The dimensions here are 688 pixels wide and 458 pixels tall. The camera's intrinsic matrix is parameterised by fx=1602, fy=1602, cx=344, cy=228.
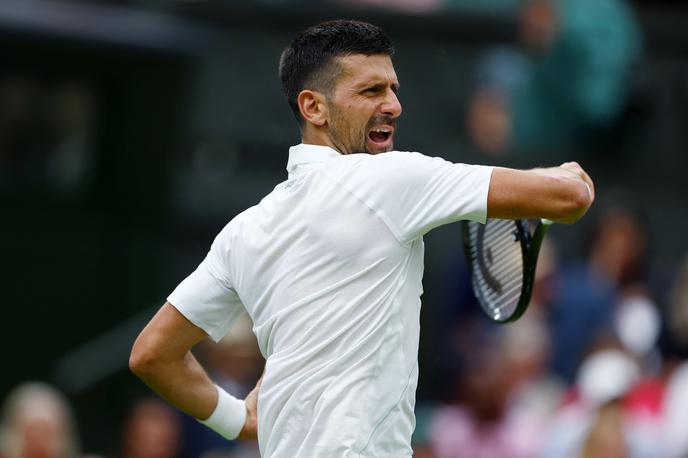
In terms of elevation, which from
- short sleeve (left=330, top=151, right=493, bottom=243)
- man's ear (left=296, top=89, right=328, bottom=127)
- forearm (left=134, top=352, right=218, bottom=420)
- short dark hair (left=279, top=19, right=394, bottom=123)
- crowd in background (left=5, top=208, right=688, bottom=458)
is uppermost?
short dark hair (left=279, top=19, right=394, bottom=123)

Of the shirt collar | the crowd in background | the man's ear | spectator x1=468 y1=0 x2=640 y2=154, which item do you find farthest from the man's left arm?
spectator x1=468 y1=0 x2=640 y2=154

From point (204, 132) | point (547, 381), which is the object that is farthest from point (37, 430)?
point (204, 132)

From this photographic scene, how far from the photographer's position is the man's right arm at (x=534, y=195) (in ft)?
13.0

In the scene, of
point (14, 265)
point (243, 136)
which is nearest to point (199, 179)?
point (243, 136)

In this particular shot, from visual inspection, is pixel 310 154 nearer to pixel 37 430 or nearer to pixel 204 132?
pixel 37 430

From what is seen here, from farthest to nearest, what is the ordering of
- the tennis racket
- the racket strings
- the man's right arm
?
the racket strings
the tennis racket
the man's right arm

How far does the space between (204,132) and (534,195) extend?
665cm

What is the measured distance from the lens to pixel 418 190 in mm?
4027

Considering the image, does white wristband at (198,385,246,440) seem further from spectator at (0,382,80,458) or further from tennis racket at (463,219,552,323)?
spectator at (0,382,80,458)

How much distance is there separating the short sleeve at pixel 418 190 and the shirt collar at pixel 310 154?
0.16 m

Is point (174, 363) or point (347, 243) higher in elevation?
point (347, 243)

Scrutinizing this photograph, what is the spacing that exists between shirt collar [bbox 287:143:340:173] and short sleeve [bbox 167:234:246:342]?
0.31 meters

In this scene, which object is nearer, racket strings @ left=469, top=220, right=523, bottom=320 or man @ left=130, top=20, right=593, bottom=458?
man @ left=130, top=20, right=593, bottom=458

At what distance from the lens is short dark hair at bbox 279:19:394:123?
4242 mm
